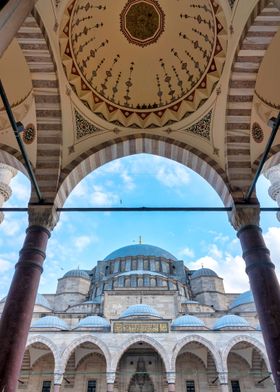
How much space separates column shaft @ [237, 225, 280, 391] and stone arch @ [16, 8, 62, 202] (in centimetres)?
356

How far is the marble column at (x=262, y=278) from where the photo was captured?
178 inches

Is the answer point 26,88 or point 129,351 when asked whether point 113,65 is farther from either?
point 129,351

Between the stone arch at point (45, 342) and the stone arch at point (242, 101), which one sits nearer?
the stone arch at point (242, 101)

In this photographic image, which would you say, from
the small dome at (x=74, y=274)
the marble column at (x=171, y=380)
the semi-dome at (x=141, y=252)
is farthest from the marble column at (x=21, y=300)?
the semi-dome at (x=141, y=252)

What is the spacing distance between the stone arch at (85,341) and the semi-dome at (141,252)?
16647mm

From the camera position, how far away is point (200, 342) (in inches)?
808

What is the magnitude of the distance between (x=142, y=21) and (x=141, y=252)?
32.4 m

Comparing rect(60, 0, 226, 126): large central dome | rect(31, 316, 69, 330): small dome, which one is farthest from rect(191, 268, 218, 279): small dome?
rect(60, 0, 226, 126): large central dome

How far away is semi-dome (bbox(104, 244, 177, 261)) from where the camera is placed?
122ft

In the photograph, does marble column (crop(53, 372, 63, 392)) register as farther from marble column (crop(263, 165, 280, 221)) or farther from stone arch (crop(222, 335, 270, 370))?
marble column (crop(263, 165, 280, 221))

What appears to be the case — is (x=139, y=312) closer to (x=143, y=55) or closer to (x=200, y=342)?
(x=200, y=342)

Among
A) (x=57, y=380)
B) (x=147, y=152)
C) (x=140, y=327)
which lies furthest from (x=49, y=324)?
(x=147, y=152)

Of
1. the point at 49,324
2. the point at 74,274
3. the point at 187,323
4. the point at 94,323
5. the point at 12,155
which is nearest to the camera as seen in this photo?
the point at 12,155

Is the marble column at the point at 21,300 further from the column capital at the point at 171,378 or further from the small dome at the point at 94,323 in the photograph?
the small dome at the point at 94,323
